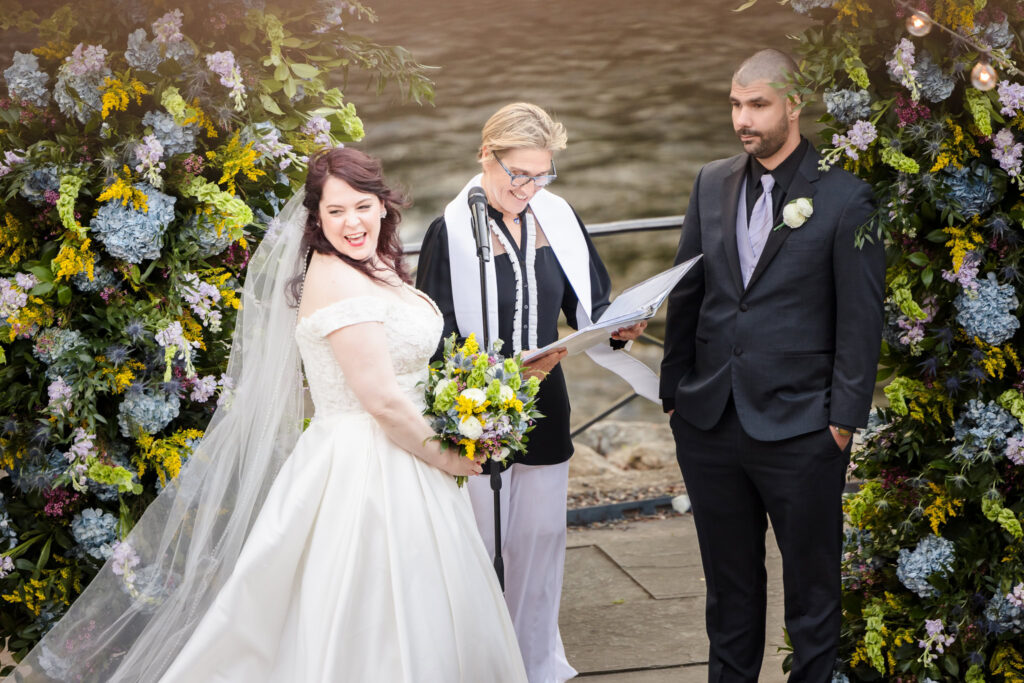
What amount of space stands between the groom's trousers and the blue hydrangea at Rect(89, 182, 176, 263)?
151cm

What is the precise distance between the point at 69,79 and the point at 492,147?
43.6 inches

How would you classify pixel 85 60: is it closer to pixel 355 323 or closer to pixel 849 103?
pixel 355 323

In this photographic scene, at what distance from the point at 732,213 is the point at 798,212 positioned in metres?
0.22

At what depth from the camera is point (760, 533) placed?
318 cm

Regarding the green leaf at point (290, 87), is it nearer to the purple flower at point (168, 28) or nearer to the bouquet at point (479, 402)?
the purple flower at point (168, 28)

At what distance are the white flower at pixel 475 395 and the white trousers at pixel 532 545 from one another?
637 mm

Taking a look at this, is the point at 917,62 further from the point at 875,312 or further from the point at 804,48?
the point at 875,312

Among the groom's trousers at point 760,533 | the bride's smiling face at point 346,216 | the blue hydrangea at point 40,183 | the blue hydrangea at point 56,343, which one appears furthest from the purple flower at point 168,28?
the groom's trousers at point 760,533

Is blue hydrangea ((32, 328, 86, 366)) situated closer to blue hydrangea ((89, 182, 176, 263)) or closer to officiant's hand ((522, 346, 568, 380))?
blue hydrangea ((89, 182, 176, 263))

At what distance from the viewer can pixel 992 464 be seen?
9.98ft

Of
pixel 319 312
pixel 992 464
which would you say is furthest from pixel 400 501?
pixel 992 464

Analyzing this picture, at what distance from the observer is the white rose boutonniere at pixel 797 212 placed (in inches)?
114

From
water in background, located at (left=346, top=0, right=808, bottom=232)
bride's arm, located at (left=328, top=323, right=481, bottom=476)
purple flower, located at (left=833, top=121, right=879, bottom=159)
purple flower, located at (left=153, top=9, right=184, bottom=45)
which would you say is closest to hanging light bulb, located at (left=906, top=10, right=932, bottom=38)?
purple flower, located at (left=833, top=121, right=879, bottom=159)

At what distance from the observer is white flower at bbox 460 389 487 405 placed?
8.89 ft
